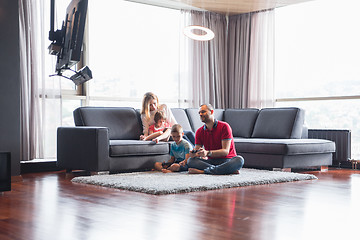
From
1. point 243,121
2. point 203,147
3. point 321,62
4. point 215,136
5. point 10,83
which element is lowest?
point 203,147

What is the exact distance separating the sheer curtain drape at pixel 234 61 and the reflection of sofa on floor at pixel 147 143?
3.21 ft

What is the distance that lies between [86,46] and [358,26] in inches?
143

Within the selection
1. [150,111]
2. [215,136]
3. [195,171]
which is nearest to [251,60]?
[150,111]

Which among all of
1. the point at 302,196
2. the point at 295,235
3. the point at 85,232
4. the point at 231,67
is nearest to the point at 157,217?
the point at 85,232

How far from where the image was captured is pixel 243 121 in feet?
22.1

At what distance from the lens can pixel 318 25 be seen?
686 cm

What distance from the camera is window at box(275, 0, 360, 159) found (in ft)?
21.4

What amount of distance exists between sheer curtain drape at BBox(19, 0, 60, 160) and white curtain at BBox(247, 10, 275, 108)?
307 centimetres

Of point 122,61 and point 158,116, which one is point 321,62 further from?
point 122,61

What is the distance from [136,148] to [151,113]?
0.67m

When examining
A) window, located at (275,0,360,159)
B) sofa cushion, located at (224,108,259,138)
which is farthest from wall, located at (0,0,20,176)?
window, located at (275,0,360,159)

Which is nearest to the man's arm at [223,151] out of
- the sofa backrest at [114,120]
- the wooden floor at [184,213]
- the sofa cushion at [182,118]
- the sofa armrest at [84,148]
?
the wooden floor at [184,213]

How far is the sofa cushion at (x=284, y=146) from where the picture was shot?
213 inches

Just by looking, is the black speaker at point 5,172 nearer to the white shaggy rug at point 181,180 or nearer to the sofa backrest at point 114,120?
the white shaggy rug at point 181,180
